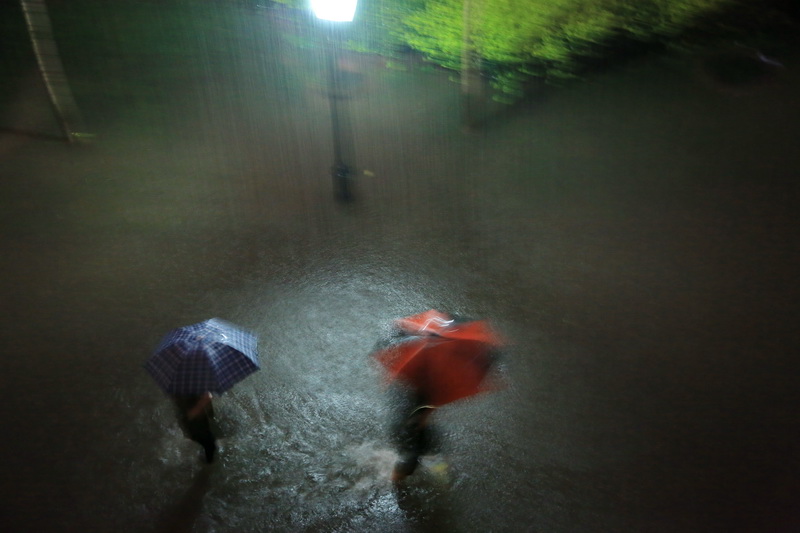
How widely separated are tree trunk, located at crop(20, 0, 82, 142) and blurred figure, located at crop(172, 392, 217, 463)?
8.70 meters

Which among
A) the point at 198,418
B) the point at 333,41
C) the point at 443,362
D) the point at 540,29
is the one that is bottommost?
the point at 198,418

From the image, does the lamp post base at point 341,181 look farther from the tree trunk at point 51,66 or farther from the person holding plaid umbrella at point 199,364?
the tree trunk at point 51,66

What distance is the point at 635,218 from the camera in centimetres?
991

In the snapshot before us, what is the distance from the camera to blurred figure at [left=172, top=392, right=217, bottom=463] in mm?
4762

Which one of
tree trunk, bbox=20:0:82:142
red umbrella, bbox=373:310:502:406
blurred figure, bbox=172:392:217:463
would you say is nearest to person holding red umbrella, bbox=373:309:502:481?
red umbrella, bbox=373:310:502:406

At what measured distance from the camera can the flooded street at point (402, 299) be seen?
5359mm

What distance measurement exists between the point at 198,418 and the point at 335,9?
6.07 metres

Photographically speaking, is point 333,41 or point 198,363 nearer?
point 198,363

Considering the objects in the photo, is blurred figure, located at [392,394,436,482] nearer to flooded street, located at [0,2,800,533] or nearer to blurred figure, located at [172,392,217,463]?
flooded street, located at [0,2,800,533]

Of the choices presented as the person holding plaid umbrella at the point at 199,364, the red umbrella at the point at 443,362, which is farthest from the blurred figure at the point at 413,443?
the person holding plaid umbrella at the point at 199,364

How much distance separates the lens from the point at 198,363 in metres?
4.45

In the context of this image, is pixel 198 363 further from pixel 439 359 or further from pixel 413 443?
pixel 413 443

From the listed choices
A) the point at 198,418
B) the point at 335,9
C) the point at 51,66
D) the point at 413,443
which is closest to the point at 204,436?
the point at 198,418

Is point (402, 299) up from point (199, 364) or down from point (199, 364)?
down
